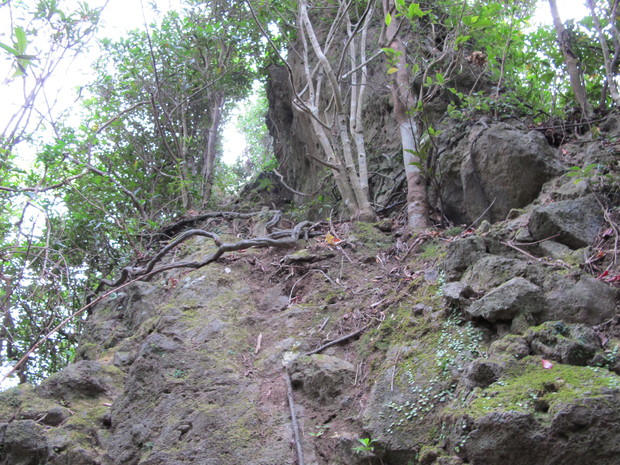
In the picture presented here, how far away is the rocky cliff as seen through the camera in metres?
2.57

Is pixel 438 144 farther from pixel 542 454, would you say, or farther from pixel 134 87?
pixel 134 87

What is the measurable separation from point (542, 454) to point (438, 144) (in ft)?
15.1

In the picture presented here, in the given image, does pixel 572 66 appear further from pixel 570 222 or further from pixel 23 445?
pixel 23 445

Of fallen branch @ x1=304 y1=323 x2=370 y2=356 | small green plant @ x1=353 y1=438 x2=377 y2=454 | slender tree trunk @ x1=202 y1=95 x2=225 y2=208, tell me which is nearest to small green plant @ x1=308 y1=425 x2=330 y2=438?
small green plant @ x1=353 y1=438 x2=377 y2=454

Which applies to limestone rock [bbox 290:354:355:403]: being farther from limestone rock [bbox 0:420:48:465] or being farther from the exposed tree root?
the exposed tree root

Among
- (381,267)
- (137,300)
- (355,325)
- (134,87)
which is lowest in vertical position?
(355,325)

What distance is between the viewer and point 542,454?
229 centimetres

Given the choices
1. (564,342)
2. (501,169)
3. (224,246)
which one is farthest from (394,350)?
(224,246)

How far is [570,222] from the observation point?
12.9 feet

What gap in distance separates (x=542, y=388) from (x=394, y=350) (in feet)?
4.27

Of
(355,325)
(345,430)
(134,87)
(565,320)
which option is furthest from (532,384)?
(134,87)

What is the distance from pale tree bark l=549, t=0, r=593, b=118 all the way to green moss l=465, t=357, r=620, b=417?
4080 millimetres

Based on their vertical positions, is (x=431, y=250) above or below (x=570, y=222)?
above

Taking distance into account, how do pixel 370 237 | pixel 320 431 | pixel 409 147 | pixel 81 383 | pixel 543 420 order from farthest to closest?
pixel 409 147, pixel 370 237, pixel 81 383, pixel 320 431, pixel 543 420
